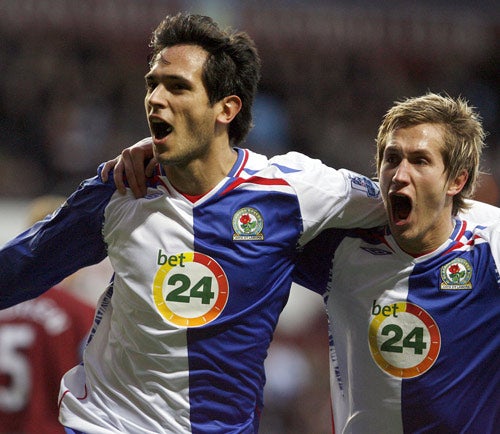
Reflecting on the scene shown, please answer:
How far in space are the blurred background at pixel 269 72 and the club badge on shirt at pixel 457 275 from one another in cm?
541

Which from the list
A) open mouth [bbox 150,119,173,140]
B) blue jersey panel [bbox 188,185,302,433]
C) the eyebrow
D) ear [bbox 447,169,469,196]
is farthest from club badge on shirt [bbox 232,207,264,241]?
ear [bbox 447,169,469,196]

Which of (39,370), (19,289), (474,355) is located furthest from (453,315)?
(39,370)

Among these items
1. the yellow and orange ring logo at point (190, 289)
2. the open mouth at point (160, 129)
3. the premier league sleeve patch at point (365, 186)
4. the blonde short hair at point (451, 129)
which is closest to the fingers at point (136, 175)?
the open mouth at point (160, 129)

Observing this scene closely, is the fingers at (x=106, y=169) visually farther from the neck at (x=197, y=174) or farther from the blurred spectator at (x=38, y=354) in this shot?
the blurred spectator at (x=38, y=354)

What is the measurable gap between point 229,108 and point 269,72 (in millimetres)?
6518

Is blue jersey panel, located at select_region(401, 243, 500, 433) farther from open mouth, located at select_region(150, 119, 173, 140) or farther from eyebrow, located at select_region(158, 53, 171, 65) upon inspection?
eyebrow, located at select_region(158, 53, 171, 65)

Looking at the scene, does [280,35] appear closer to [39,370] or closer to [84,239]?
[39,370]

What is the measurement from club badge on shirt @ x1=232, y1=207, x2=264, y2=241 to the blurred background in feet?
17.2

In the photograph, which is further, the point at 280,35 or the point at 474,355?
the point at 280,35

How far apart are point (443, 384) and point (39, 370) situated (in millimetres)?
2595

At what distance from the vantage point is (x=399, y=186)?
359 centimetres

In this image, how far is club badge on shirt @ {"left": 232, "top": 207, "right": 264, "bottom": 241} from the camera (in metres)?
3.58

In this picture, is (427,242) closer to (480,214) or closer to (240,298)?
(480,214)

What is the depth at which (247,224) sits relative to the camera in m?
3.59
